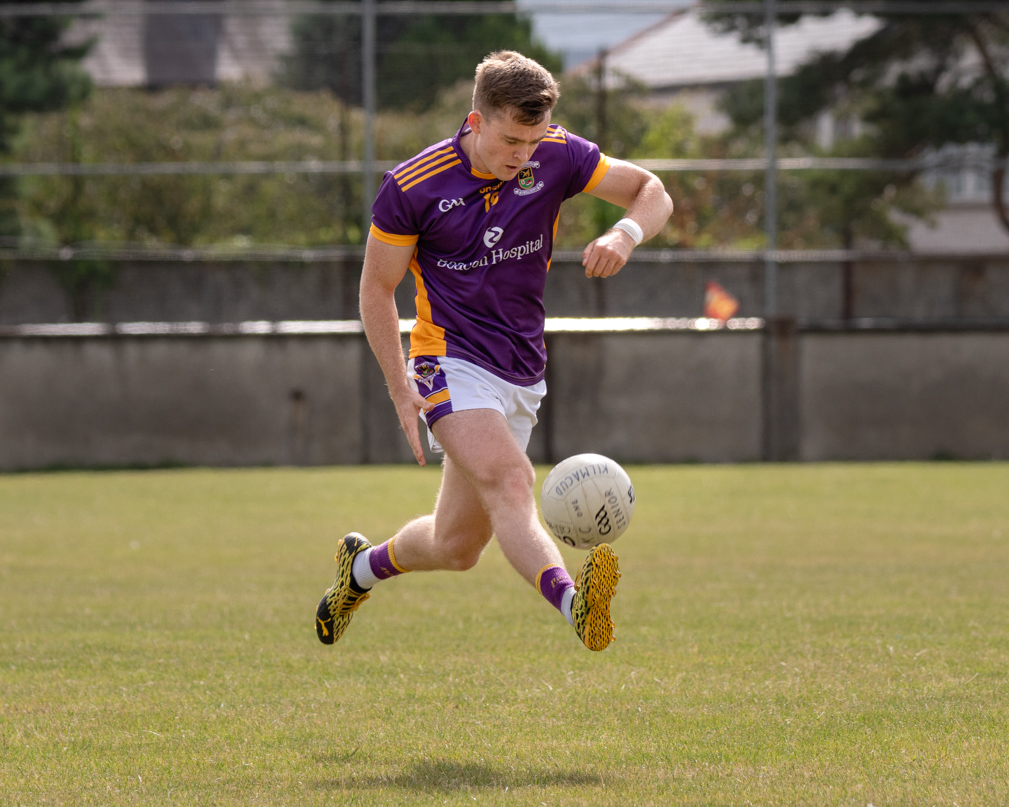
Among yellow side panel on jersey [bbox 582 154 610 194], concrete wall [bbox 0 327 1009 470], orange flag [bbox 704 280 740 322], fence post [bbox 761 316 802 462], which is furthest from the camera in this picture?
orange flag [bbox 704 280 740 322]

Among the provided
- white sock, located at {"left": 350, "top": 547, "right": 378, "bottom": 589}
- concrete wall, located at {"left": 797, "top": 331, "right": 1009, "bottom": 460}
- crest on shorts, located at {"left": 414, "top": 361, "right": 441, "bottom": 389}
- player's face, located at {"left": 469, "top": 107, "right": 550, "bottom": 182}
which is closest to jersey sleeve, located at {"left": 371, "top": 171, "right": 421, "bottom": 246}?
player's face, located at {"left": 469, "top": 107, "right": 550, "bottom": 182}

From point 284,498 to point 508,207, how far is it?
28.8ft

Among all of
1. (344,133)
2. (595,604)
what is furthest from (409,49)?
(595,604)

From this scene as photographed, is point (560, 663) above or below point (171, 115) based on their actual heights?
below

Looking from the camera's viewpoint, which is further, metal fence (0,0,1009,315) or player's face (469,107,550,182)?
metal fence (0,0,1009,315)

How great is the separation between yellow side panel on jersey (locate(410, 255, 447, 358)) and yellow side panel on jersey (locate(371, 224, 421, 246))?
0.16 m

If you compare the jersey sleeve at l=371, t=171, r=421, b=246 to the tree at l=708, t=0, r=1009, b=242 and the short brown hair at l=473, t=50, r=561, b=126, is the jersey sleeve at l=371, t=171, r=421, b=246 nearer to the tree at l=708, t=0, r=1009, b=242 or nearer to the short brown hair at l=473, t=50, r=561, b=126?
the short brown hair at l=473, t=50, r=561, b=126

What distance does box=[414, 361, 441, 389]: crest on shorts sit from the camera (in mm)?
5136

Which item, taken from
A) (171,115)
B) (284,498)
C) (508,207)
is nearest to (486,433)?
(508,207)

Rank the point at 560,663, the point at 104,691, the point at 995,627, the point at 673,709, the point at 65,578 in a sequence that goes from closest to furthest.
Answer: the point at 673,709 < the point at 104,691 < the point at 560,663 < the point at 995,627 < the point at 65,578

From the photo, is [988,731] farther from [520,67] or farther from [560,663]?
[520,67]

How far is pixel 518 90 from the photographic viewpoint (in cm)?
471

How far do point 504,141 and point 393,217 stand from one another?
0.50 metres

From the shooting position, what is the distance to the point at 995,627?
6492 mm
